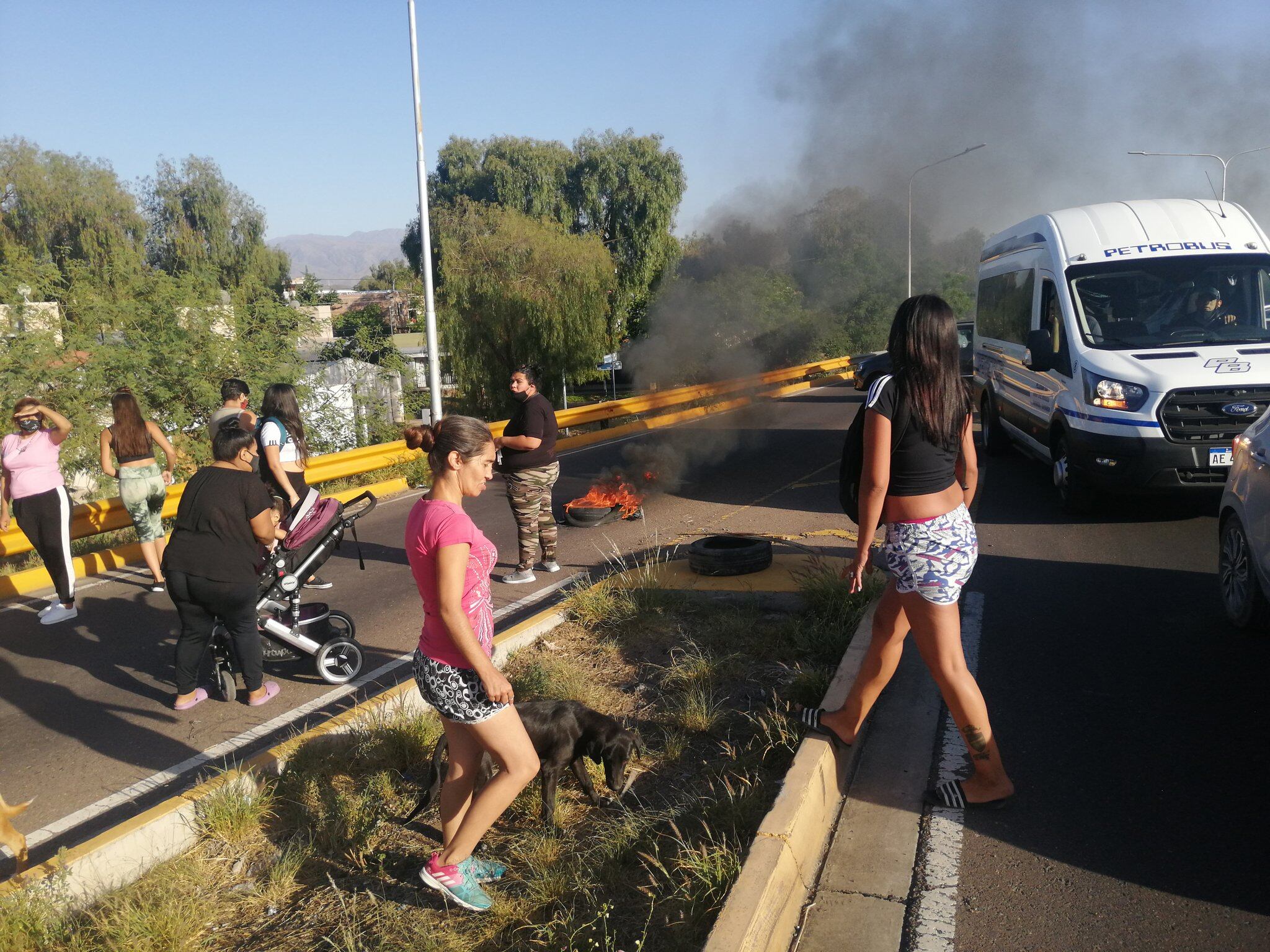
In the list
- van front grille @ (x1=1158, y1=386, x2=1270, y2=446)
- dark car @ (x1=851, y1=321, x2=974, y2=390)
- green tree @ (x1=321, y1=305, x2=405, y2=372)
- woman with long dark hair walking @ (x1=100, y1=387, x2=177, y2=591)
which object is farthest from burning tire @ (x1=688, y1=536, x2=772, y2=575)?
dark car @ (x1=851, y1=321, x2=974, y2=390)

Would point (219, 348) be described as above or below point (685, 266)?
below

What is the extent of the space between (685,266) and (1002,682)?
17.1 m

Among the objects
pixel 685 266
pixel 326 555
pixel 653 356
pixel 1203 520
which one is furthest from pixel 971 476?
pixel 685 266

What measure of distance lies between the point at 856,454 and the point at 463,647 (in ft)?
5.71

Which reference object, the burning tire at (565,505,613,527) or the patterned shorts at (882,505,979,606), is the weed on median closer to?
the patterned shorts at (882,505,979,606)

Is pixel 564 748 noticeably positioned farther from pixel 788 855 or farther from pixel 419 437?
pixel 419 437

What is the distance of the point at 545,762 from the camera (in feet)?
12.5

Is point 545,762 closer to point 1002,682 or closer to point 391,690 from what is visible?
point 391,690

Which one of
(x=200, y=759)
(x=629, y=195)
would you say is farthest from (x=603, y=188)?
(x=200, y=759)

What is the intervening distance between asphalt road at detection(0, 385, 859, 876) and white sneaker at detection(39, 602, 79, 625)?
74 mm

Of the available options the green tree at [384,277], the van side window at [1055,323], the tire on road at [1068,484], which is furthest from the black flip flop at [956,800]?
the green tree at [384,277]

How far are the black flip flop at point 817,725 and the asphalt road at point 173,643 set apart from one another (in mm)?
2613

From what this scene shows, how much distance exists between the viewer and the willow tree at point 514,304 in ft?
89.4

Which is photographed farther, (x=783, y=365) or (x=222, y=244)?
(x=222, y=244)
